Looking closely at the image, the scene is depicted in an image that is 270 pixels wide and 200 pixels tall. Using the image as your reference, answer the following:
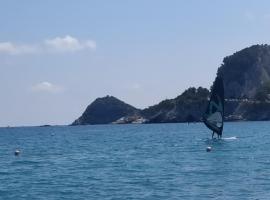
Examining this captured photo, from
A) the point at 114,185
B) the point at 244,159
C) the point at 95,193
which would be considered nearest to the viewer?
the point at 95,193

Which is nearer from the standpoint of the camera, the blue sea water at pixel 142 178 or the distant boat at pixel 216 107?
the blue sea water at pixel 142 178

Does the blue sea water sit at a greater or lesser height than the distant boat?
lesser

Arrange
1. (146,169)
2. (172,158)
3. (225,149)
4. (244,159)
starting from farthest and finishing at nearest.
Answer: (225,149) → (172,158) → (244,159) → (146,169)

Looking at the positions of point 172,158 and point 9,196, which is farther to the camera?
point 172,158

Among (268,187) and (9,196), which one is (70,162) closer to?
(9,196)

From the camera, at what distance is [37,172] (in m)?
52.7

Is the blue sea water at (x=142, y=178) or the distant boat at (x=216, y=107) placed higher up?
the distant boat at (x=216, y=107)

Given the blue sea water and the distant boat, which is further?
the distant boat

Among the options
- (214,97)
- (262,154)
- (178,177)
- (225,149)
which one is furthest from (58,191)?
(214,97)

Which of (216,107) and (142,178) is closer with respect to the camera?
(142,178)

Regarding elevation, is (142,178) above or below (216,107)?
below

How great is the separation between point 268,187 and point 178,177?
8.32 m

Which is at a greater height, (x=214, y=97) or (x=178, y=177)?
(x=214, y=97)

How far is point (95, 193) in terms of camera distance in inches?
1485
